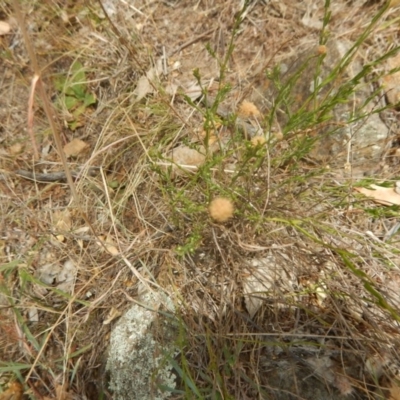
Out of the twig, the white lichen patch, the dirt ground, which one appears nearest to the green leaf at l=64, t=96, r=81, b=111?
the dirt ground

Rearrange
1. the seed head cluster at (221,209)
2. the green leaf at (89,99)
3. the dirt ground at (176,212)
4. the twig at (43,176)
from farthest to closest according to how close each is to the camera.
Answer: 1. the green leaf at (89,99)
2. the twig at (43,176)
3. the dirt ground at (176,212)
4. the seed head cluster at (221,209)

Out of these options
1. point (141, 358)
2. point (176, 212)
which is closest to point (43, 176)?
point (176, 212)

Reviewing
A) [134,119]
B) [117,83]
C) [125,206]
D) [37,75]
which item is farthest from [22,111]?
[37,75]

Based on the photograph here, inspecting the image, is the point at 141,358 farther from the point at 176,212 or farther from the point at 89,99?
the point at 89,99

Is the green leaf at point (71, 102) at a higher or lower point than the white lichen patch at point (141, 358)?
higher

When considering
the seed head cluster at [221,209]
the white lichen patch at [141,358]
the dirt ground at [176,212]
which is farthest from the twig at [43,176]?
the seed head cluster at [221,209]

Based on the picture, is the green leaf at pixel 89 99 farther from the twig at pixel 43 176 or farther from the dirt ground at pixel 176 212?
the twig at pixel 43 176

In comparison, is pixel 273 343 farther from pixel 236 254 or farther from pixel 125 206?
pixel 125 206

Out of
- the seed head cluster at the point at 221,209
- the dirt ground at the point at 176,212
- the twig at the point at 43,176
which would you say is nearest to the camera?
the seed head cluster at the point at 221,209
